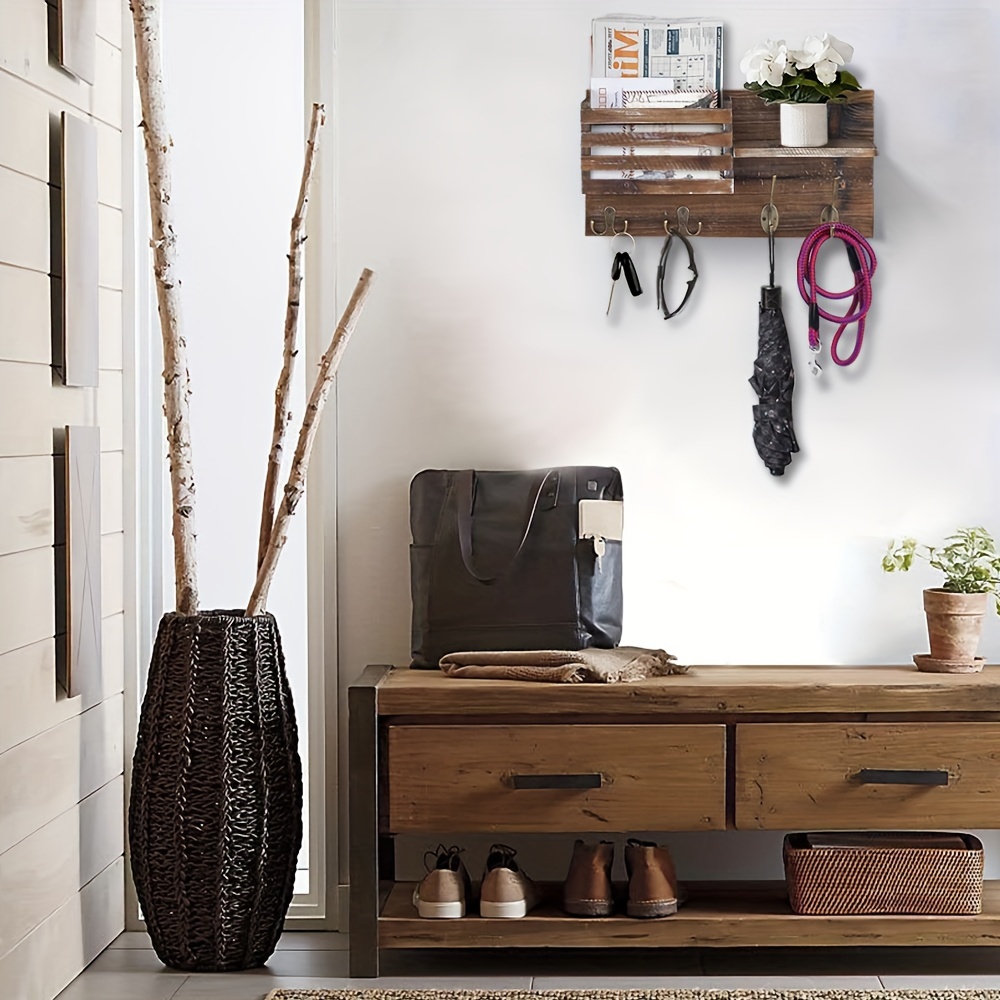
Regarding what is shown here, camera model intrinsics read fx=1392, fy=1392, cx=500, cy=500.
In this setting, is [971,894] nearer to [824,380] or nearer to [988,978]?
[988,978]

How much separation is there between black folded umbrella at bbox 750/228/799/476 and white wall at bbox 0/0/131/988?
4.53ft

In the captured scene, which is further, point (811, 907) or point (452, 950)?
point (452, 950)

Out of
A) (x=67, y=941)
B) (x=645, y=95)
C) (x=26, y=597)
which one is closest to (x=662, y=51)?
(x=645, y=95)

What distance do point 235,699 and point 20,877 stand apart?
1.62 feet

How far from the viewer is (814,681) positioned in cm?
269

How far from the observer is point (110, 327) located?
116 inches

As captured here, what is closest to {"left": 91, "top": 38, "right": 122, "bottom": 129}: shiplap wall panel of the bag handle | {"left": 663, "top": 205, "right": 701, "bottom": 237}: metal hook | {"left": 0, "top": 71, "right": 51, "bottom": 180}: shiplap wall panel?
{"left": 0, "top": 71, "right": 51, "bottom": 180}: shiplap wall panel

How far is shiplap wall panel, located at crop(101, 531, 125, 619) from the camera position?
2908 mm

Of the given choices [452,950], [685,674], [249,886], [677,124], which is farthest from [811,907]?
[677,124]

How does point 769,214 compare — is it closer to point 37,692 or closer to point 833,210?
point 833,210

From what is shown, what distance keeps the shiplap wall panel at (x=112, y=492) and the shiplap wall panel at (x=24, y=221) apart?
49 centimetres

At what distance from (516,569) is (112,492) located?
34.4 inches

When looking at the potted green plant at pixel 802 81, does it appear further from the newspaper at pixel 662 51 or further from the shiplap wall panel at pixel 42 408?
the shiplap wall panel at pixel 42 408

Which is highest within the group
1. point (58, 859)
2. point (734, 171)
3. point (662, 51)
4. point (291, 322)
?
point (662, 51)
